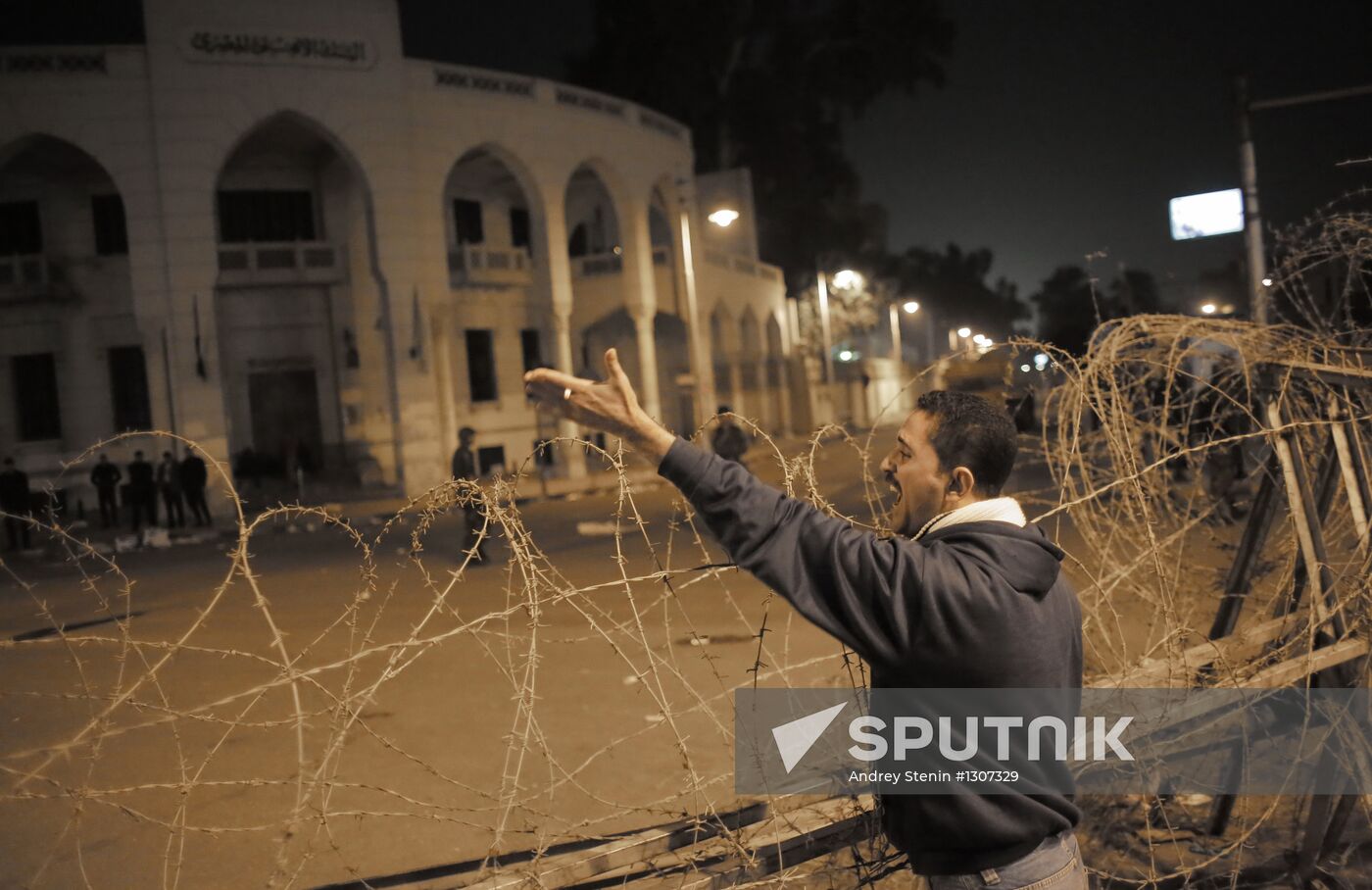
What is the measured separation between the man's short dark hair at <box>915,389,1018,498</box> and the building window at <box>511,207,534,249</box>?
30.0 metres

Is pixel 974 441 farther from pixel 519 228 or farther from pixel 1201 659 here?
pixel 519 228

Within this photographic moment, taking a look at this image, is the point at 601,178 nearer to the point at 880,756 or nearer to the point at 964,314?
the point at 880,756

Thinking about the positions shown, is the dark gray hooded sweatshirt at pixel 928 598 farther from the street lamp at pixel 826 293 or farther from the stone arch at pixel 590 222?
the street lamp at pixel 826 293

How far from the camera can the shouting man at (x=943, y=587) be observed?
1.87 m

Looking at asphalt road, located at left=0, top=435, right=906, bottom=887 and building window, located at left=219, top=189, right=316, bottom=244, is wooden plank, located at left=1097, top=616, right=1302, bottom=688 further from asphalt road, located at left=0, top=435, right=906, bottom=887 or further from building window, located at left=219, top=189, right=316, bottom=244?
building window, located at left=219, top=189, right=316, bottom=244

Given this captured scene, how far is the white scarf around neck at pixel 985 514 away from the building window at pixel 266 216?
1073 inches

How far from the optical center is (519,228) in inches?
1238

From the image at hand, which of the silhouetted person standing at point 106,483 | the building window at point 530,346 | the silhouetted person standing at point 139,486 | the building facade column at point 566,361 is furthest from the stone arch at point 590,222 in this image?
the silhouetted person standing at point 106,483

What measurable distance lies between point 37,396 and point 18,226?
437 cm

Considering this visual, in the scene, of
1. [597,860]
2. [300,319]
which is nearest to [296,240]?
[300,319]

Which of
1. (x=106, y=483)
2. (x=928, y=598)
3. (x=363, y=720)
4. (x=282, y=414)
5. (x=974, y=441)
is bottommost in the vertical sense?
(x=363, y=720)

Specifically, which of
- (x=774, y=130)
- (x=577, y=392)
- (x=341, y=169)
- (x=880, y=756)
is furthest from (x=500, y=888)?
(x=774, y=130)

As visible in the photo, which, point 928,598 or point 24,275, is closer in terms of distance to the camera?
point 928,598

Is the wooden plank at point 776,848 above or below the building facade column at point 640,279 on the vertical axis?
below
